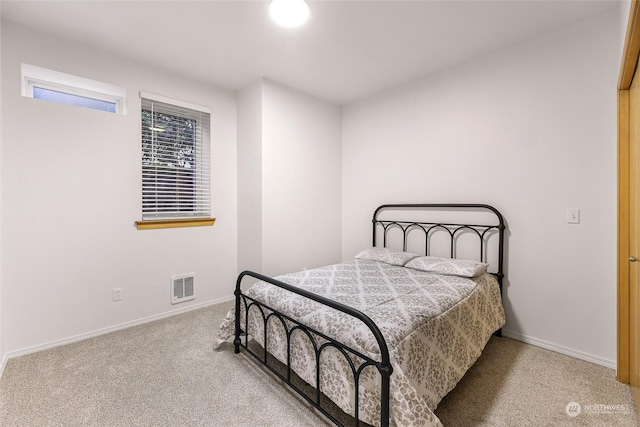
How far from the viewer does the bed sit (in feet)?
4.22

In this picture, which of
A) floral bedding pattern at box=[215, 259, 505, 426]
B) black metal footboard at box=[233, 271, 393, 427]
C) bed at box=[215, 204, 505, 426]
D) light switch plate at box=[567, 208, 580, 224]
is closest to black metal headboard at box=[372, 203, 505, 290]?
bed at box=[215, 204, 505, 426]

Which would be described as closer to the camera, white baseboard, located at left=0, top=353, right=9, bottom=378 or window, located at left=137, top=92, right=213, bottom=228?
white baseboard, located at left=0, top=353, right=9, bottom=378

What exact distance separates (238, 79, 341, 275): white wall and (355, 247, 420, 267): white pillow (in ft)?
2.72

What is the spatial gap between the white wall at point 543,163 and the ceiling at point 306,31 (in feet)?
0.71

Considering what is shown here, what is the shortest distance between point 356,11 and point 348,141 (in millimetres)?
1849

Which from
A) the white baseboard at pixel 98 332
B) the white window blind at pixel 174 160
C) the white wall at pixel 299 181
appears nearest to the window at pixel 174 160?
the white window blind at pixel 174 160

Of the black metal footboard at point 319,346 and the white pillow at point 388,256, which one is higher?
the white pillow at point 388,256

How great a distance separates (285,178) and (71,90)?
2010 millimetres

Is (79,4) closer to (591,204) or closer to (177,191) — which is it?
(177,191)

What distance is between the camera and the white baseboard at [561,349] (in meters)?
2.02

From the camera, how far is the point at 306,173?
Result: 3459mm

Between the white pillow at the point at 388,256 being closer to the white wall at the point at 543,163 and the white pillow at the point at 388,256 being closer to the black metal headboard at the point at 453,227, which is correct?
the black metal headboard at the point at 453,227

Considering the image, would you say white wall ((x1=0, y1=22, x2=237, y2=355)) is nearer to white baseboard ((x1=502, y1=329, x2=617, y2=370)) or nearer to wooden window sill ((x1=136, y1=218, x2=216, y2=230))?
wooden window sill ((x1=136, y1=218, x2=216, y2=230))

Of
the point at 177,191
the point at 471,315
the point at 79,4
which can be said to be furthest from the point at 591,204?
the point at 79,4
